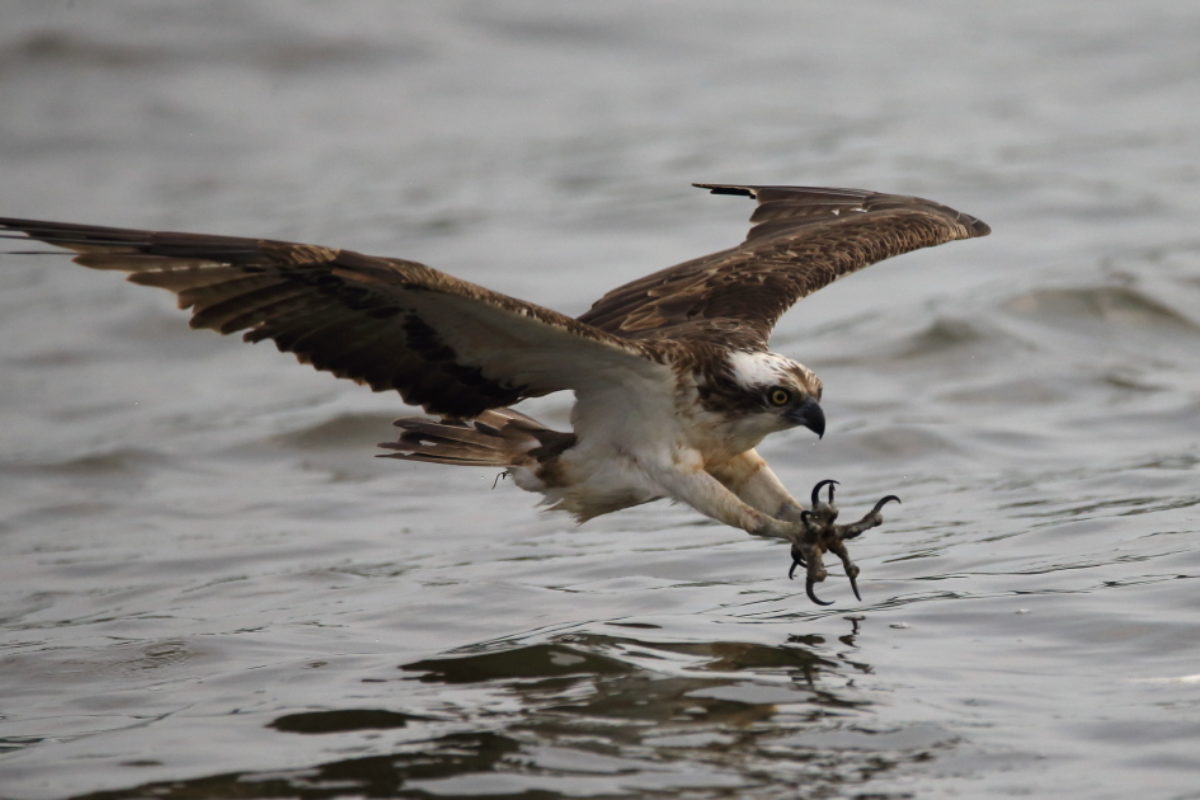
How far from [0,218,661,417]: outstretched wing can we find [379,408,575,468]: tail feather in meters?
0.32

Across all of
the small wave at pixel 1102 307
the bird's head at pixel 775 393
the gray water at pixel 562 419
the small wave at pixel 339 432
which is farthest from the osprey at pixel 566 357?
the small wave at pixel 1102 307

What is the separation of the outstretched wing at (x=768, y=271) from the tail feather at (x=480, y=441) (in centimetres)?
76

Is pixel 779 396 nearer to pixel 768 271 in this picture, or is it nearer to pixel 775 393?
pixel 775 393

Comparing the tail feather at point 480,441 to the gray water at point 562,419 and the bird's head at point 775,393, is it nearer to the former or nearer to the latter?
the gray water at point 562,419

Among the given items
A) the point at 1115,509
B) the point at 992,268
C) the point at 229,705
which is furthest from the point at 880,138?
the point at 229,705

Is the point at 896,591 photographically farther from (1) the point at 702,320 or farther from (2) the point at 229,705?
(2) the point at 229,705

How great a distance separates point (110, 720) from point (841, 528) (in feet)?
9.85

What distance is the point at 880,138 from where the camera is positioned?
19.0m

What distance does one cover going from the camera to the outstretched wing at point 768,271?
27.0 ft

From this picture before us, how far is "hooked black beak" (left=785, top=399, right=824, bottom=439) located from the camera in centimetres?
711

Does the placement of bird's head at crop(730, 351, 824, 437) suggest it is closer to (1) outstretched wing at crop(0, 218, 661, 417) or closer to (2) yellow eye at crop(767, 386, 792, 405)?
(2) yellow eye at crop(767, 386, 792, 405)

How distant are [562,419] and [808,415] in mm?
4897

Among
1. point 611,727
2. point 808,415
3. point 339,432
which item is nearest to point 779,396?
point 808,415

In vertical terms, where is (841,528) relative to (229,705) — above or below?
above
